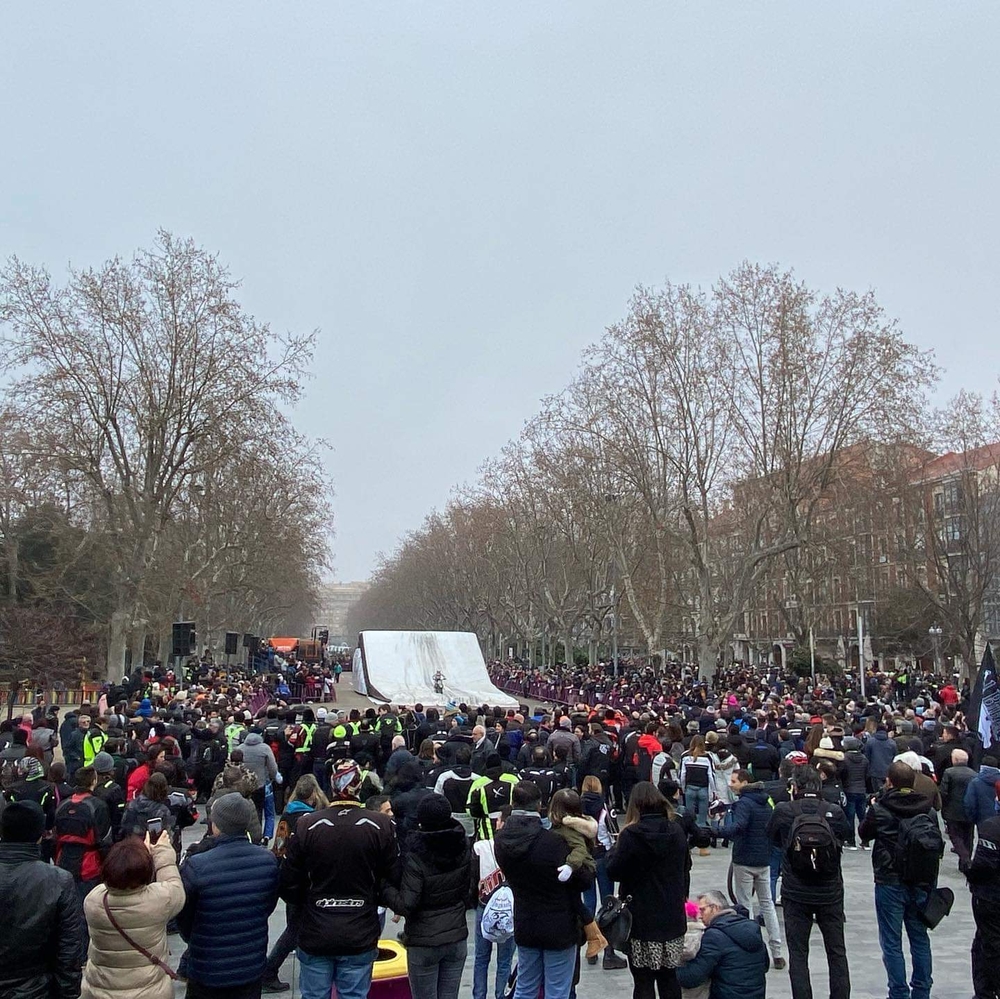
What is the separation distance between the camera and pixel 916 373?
1240 inches

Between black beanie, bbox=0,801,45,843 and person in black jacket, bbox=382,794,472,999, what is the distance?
5.92 ft

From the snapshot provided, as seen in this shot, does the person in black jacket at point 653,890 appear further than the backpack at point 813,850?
No

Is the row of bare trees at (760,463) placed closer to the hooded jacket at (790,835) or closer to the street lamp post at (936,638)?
the street lamp post at (936,638)

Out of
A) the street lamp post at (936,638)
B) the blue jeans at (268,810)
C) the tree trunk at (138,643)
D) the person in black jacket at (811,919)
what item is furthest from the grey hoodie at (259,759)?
the street lamp post at (936,638)

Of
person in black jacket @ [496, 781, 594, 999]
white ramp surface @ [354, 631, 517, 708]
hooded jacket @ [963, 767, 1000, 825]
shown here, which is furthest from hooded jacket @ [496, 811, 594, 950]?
white ramp surface @ [354, 631, 517, 708]

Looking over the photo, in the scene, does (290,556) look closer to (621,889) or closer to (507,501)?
(507,501)

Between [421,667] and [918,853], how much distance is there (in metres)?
33.6

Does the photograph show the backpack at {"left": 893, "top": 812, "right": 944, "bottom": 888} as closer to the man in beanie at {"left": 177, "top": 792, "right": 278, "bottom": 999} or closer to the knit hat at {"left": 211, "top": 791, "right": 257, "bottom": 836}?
the man in beanie at {"left": 177, "top": 792, "right": 278, "bottom": 999}

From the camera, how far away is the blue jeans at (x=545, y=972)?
528 centimetres

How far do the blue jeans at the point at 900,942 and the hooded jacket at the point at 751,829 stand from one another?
4.17ft

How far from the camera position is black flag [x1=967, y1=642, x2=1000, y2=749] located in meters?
12.8

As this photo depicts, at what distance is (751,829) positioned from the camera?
24.4 ft

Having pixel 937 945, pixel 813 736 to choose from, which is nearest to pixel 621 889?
pixel 937 945

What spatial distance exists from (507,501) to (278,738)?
1664 inches
